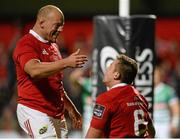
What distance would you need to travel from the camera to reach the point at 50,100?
5348mm

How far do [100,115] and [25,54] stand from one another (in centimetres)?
74

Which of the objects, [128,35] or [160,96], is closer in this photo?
[128,35]

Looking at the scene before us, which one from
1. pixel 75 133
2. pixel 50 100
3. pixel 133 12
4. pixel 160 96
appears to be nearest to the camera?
pixel 50 100

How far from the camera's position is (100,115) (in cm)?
500

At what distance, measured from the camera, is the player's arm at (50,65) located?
4.95 metres

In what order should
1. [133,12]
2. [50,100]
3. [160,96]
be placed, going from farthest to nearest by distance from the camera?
1. [133,12]
2. [160,96]
3. [50,100]

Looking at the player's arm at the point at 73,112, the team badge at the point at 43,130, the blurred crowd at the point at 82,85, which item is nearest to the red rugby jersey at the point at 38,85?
the team badge at the point at 43,130

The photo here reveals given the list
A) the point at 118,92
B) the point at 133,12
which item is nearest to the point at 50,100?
the point at 118,92

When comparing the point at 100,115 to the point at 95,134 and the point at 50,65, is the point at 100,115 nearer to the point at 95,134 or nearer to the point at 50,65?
the point at 95,134

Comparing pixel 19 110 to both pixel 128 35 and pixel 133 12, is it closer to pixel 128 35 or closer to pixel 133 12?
pixel 128 35

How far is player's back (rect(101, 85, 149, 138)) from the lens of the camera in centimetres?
503

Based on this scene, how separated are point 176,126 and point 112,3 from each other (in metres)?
4.66

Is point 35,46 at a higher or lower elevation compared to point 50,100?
higher

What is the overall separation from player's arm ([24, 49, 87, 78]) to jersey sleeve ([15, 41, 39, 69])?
0.05 metres
